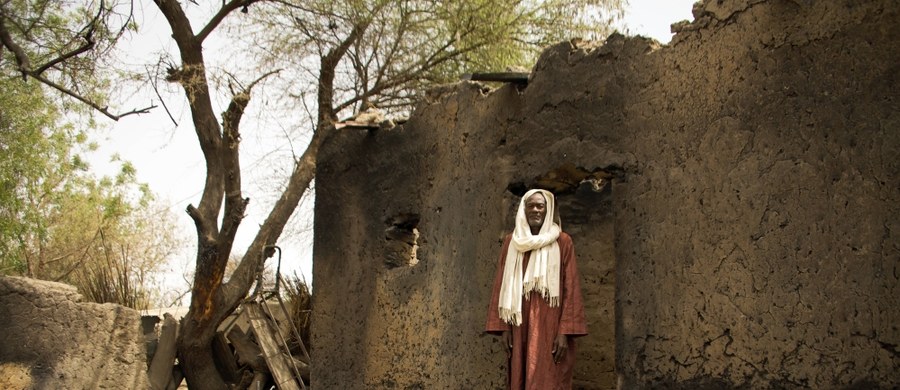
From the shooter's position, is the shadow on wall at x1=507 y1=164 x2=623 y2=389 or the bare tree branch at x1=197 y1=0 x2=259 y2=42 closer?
the shadow on wall at x1=507 y1=164 x2=623 y2=389

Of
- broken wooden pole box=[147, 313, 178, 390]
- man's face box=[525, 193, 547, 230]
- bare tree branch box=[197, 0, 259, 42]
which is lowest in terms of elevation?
broken wooden pole box=[147, 313, 178, 390]

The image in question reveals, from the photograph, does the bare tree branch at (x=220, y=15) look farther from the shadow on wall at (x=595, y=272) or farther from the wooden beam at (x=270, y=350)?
the shadow on wall at (x=595, y=272)

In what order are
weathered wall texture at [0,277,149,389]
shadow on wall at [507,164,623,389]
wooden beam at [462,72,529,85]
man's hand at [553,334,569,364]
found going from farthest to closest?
1. weathered wall texture at [0,277,149,389]
2. shadow on wall at [507,164,623,389]
3. wooden beam at [462,72,529,85]
4. man's hand at [553,334,569,364]

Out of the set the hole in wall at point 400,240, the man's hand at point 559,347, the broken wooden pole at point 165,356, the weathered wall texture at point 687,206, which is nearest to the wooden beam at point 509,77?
the weathered wall texture at point 687,206

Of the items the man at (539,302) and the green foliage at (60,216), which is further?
the green foliage at (60,216)

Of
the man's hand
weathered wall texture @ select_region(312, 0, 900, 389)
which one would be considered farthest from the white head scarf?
weathered wall texture @ select_region(312, 0, 900, 389)

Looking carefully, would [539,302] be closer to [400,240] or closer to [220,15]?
[400,240]

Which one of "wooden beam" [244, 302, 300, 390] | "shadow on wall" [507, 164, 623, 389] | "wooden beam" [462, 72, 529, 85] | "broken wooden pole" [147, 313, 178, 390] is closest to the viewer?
"wooden beam" [462, 72, 529, 85]

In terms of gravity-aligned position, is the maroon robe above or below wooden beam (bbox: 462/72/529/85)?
below

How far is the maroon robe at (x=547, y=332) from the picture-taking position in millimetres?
5484

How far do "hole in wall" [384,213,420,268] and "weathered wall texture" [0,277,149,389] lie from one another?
2954 millimetres

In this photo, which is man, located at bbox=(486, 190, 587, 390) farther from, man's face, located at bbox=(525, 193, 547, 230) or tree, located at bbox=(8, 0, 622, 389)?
tree, located at bbox=(8, 0, 622, 389)

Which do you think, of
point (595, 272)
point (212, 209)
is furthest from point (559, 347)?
point (212, 209)

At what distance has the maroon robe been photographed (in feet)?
18.0
